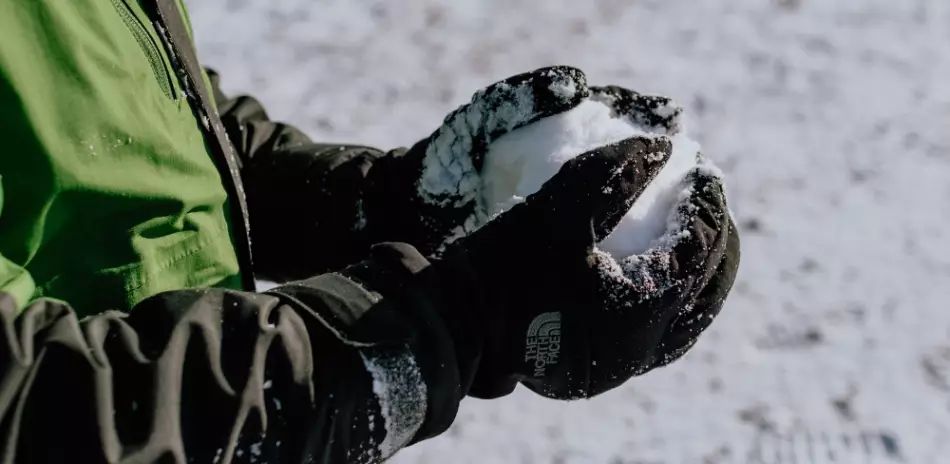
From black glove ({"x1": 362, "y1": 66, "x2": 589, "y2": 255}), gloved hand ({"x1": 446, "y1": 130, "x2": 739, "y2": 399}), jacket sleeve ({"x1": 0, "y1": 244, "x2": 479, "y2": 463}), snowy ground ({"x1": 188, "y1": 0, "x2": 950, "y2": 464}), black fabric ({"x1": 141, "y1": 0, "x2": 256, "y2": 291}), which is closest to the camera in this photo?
jacket sleeve ({"x1": 0, "y1": 244, "x2": 479, "y2": 463})

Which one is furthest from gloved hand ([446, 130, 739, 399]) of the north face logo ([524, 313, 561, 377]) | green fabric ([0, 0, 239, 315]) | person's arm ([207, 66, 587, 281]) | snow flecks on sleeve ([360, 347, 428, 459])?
green fabric ([0, 0, 239, 315])

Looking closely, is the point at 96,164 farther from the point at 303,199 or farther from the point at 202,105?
the point at 303,199

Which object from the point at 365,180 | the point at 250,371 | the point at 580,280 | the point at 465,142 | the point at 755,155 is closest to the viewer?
the point at 250,371

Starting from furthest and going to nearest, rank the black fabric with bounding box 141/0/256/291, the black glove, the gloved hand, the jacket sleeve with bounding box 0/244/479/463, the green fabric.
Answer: the black glove < the black fabric with bounding box 141/0/256/291 < the gloved hand < the green fabric < the jacket sleeve with bounding box 0/244/479/463

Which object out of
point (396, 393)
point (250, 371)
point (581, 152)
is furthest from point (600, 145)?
point (250, 371)

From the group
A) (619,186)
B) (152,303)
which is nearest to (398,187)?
(619,186)

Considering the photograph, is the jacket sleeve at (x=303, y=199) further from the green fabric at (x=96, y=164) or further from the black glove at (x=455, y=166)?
the green fabric at (x=96, y=164)

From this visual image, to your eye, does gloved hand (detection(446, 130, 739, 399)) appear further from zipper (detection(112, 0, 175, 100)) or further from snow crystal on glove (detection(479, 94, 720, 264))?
zipper (detection(112, 0, 175, 100))
